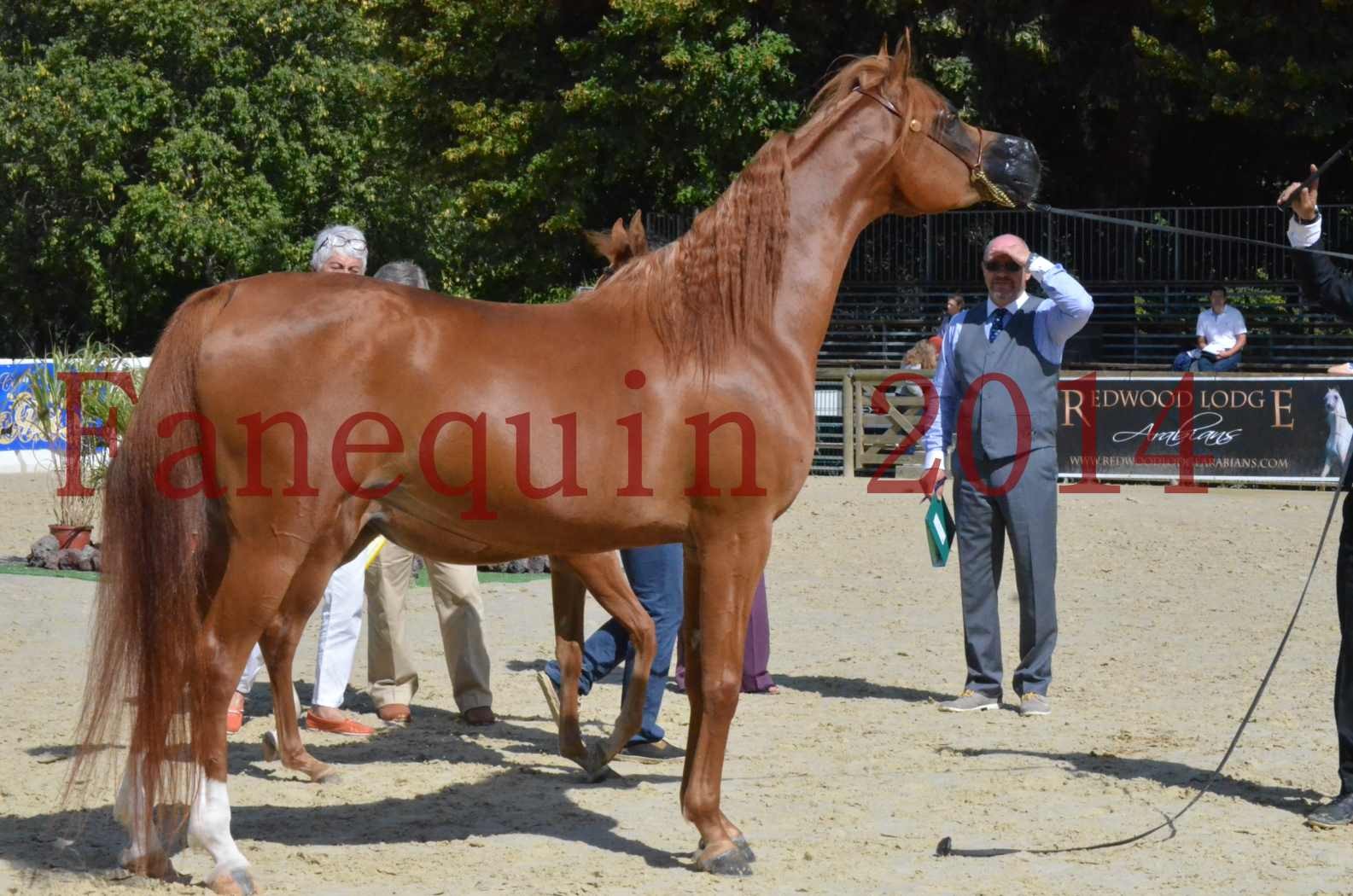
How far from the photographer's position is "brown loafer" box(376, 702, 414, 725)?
6961 millimetres

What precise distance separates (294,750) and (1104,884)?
3108 millimetres

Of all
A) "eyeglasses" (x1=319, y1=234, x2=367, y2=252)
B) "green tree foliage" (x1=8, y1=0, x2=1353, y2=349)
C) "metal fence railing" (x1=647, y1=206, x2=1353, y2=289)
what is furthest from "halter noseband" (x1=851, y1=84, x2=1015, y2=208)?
"metal fence railing" (x1=647, y1=206, x2=1353, y2=289)

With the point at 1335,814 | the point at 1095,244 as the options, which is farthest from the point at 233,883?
the point at 1095,244

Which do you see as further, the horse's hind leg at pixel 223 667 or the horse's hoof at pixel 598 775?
the horse's hoof at pixel 598 775

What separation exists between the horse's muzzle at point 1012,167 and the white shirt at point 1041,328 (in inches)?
53.4

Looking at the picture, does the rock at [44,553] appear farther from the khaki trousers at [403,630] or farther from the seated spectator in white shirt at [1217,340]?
the seated spectator in white shirt at [1217,340]

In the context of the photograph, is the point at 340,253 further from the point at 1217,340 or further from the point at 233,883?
the point at 1217,340

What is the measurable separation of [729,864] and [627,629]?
4.56 feet

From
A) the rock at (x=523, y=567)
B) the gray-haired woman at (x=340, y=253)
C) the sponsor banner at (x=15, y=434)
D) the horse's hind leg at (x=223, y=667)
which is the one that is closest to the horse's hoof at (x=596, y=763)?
the horse's hind leg at (x=223, y=667)

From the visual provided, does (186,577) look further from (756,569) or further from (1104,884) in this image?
(1104,884)

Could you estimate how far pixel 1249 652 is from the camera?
26.9 feet

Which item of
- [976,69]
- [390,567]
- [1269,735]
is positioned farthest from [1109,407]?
[390,567]

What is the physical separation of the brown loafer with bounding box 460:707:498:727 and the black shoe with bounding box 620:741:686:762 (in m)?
0.84

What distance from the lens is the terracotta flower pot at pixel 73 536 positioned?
11625mm
